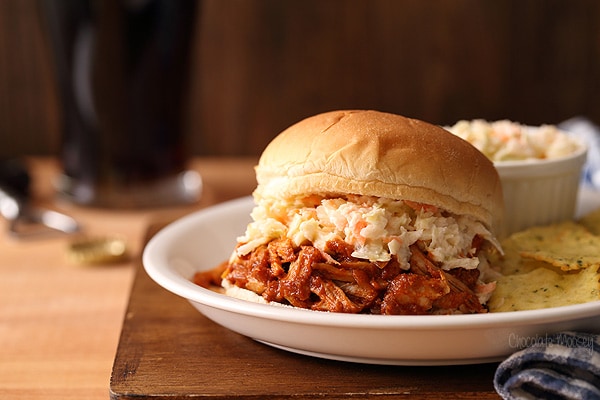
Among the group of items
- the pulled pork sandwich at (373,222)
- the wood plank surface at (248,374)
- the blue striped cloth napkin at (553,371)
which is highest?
the pulled pork sandwich at (373,222)

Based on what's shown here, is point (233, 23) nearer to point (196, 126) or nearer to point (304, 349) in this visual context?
point (196, 126)

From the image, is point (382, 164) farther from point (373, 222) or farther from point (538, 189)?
point (538, 189)

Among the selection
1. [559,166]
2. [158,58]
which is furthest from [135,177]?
[559,166]

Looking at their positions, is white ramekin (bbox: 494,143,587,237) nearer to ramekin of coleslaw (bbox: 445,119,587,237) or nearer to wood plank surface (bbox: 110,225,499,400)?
ramekin of coleslaw (bbox: 445,119,587,237)

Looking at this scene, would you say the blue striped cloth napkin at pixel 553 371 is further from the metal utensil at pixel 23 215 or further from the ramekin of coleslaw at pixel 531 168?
the metal utensil at pixel 23 215

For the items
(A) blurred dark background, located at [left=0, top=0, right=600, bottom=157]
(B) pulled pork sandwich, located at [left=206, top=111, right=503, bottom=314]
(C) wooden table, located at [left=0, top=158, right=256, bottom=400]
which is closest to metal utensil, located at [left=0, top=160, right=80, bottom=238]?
(C) wooden table, located at [left=0, top=158, right=256, bottom=400]

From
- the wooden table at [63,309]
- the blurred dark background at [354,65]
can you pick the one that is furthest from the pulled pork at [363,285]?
the blurred dark background at [354,65]
